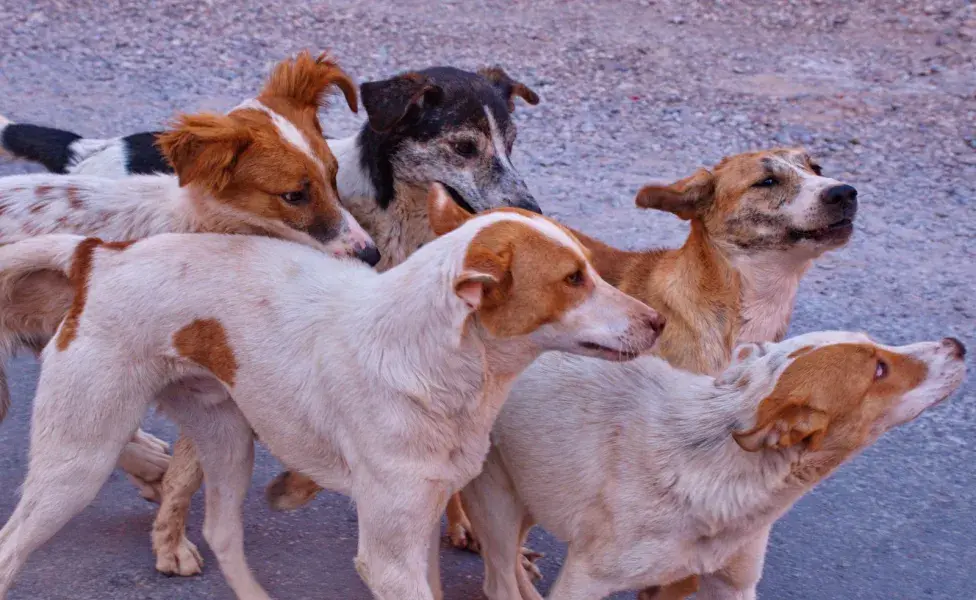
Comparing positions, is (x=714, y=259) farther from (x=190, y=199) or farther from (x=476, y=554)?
(x=190, y=199)

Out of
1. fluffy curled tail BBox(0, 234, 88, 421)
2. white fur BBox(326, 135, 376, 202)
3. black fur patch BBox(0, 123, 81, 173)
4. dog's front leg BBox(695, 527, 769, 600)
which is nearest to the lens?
dog's front leg BBox(695, 527, 769, 600)

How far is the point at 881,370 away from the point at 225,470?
2.47 meters

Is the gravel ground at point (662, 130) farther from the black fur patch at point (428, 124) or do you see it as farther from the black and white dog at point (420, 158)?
the black fur patch at point (428, 124)

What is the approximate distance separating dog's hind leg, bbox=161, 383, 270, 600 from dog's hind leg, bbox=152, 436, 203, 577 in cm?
25

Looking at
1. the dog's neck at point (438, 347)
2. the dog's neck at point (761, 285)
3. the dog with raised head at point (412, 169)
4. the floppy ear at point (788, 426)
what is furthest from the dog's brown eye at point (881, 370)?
the dog with raised head at point (412, 169)

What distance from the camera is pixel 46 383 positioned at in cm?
456

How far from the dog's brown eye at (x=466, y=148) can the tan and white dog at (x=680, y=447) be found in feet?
3.61

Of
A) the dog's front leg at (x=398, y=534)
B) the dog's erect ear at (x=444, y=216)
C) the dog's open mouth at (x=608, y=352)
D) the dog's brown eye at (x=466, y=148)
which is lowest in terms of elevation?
the dog's front leg at (x=398, y=534)

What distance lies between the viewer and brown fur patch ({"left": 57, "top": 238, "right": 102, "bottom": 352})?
180 inches

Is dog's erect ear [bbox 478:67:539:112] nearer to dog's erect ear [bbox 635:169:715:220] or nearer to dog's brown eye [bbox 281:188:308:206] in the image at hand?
dog's erect ear [bbox 635:169:715:220]

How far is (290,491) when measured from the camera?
200 inches

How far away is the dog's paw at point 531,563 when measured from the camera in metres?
5.54

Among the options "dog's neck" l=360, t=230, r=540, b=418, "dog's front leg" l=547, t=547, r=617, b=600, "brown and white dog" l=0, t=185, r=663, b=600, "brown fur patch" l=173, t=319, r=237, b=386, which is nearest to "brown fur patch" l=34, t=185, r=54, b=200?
"brown and white dog" l=0, t=185, r=663, b=600

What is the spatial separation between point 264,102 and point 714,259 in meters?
1.96
